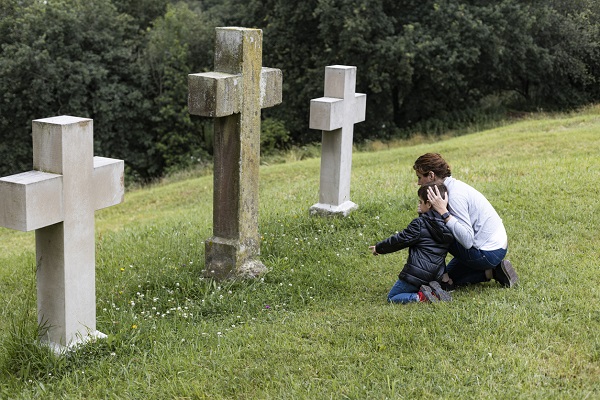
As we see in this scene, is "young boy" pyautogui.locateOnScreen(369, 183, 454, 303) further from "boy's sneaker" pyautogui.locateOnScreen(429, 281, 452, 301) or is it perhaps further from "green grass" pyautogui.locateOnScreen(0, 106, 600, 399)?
"green grass" pyautogui.locateOnScreen(0, 106, 600, 399)

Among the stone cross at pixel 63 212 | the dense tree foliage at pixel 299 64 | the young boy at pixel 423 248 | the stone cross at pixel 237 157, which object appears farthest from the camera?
the dense tree foliage at pixel 299 64

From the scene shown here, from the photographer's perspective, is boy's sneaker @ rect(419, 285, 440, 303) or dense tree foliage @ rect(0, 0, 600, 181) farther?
dense tree foliage @ rect(0, 0, 600, 181)

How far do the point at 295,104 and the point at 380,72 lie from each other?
4.17m

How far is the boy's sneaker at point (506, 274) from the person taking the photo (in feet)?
18.6

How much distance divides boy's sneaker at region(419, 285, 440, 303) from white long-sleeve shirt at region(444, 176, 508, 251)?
46cm

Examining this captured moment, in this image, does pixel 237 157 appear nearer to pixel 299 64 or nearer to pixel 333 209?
pixel 333 209

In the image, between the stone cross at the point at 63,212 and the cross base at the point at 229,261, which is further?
the cross base at the point at 229,261

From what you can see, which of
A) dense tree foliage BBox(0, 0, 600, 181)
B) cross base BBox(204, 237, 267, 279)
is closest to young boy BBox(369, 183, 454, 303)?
cross base BBox(204, 237, 267, 279)

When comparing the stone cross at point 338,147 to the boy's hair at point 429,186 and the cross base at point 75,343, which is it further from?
the cross base at point 75,343

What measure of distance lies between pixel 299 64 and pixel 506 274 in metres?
23.9

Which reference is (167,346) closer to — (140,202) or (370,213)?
(370,213)

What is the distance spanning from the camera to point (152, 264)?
7.13 metres

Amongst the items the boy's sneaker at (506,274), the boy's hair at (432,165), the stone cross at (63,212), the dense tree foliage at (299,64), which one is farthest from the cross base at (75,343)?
the dense tree foliage at (299,64)

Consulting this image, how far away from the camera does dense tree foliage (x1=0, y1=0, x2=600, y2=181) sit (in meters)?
24.9
